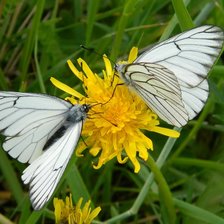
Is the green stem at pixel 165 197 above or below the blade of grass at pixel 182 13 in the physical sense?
below

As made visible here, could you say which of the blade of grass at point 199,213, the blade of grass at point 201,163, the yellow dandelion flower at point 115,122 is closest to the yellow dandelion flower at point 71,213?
the yellow dandelion flower at point 115,122

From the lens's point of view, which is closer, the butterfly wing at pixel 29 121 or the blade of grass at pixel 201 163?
the butterfly wing at pixel 29 121

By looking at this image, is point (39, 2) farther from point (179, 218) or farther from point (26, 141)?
point (179, 218)

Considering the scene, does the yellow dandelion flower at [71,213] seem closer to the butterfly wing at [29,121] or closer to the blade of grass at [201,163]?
the butterfly wing at [29,121]

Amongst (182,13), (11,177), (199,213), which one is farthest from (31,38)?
(199,213)

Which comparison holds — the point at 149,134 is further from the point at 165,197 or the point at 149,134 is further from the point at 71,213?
the point at 71,213

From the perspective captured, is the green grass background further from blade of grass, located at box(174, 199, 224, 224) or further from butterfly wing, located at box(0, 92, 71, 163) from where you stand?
butterfly wing, located at box(0, 92, 71, 163)

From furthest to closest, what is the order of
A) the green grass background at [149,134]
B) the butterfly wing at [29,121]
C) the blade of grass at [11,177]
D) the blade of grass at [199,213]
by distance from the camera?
the blade of grass at [11,177]
the green grass background at [149,134]
the blade of grass at [199,213]
the butterfly wing at [29,121]

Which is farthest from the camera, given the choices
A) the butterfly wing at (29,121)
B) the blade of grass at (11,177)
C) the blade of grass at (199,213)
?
the blade of grass at (11,177)
